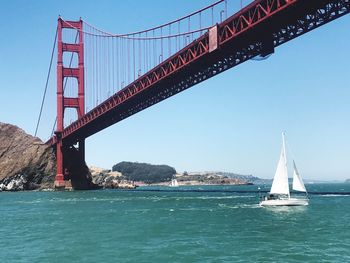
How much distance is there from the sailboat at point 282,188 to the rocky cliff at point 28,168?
166 feet

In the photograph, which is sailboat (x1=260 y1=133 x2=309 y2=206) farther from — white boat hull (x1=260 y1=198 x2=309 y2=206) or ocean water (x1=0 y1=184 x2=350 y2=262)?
ocean water (x1=0 y1=184 x2=350 y2=262)

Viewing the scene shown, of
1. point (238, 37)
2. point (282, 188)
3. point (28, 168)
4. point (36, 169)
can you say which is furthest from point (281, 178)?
point (28, 168)

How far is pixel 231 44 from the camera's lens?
4097cm

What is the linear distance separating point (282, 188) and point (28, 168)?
55709 millimetres

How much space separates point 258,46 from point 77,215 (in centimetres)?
1921

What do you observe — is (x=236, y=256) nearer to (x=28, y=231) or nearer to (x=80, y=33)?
(x=28, y=231)

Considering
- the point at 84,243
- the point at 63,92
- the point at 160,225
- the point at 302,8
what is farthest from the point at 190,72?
the point at 63,92

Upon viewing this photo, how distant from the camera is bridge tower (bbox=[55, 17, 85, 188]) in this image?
8119 cm

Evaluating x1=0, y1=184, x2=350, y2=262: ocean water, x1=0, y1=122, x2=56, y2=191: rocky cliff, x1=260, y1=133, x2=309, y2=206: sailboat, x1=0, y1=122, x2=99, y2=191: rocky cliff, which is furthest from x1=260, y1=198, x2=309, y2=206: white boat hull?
x1=0, y1=122, x2=56, y2=191: rocky cliff

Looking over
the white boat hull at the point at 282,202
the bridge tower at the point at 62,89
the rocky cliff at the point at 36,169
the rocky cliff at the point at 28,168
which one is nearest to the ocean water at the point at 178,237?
the white boat hull at the point at 282,202

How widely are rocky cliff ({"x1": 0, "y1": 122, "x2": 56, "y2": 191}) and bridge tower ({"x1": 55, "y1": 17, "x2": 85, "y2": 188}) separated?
11.2 feet

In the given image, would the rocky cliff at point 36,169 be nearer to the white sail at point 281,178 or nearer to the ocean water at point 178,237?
the white sail at point 281,178

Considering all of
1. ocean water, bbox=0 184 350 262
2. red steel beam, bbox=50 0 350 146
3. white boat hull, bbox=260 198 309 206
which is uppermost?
red steel beam, bbox=50 0 350 146

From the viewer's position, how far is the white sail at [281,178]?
4431 centimetres
